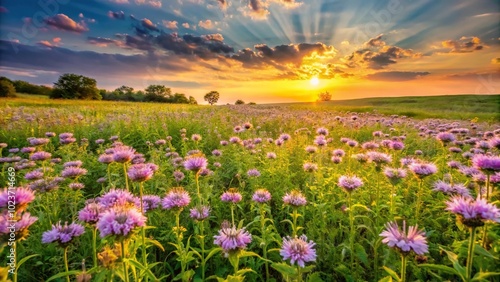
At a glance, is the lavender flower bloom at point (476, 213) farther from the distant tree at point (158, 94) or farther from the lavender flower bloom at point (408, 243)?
the distant tree at point (158, 94)

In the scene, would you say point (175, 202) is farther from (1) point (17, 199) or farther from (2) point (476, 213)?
(2) point (476, 213)

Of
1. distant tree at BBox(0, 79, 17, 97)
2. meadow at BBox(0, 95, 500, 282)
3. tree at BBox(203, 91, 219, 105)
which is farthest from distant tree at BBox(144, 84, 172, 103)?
meadow at BBox(0, 95, 500, 282)

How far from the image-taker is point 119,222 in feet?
4.83

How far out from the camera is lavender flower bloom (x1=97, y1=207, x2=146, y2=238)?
4.72 ft

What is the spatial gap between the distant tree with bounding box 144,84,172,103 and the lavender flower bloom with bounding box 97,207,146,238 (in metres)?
65.9

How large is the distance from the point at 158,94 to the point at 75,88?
17819 mm

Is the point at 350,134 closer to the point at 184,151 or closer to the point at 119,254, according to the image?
the point at 184,151

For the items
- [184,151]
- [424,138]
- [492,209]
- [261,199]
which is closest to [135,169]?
[261,199]

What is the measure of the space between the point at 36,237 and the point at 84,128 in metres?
5.93

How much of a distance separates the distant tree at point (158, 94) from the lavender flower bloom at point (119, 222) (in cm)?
6586

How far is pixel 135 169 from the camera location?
7.18 ft

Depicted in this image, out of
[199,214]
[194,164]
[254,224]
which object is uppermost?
[194,164]

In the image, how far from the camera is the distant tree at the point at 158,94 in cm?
6440

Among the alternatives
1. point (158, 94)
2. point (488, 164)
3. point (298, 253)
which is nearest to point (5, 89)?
point (158, 94)
